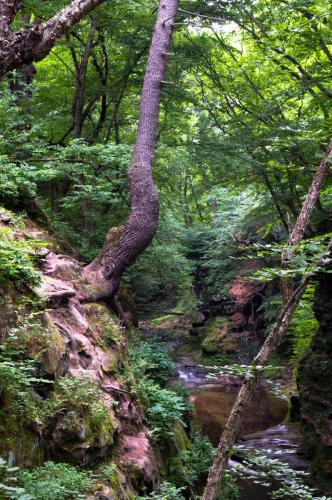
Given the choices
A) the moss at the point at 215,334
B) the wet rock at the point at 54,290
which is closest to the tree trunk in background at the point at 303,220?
the wet rock at the point at 54,290

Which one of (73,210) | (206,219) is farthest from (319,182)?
(206,219)

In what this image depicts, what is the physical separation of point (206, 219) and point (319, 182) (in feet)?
83.1

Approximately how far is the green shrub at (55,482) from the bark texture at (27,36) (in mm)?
2931

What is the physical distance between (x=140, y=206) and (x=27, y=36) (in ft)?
15.4

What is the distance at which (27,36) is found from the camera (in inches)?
121

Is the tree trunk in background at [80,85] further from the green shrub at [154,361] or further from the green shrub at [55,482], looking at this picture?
the green shrub at [55,482]

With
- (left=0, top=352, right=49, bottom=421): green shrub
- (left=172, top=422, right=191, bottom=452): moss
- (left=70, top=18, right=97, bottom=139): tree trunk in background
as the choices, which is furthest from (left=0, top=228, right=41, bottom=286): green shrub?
(left=70, top=18, right=97, bottom=139): tree trunk in background

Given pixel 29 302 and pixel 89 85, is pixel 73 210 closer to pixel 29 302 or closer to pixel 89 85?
pixel 89 85

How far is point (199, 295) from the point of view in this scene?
21000 millimetres

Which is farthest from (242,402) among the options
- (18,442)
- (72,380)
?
(72,380)

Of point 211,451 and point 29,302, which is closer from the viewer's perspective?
point 29,302

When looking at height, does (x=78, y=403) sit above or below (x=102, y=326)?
below

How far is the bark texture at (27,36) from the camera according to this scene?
3.03m

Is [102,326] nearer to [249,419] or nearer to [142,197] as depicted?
→ [142,197]
